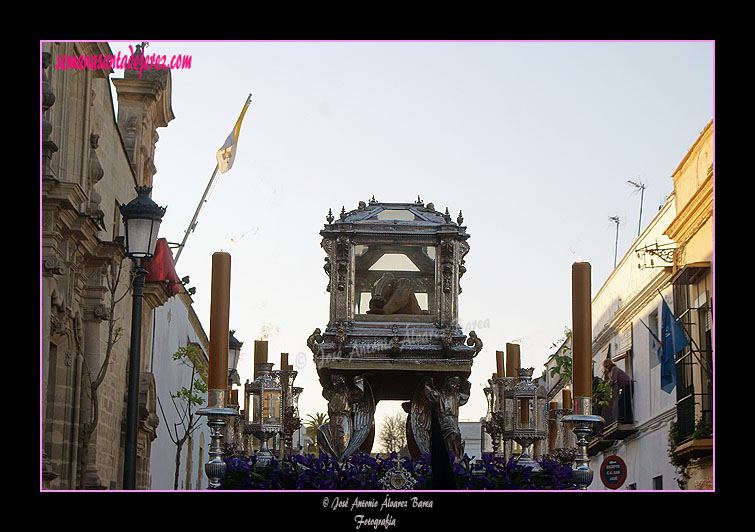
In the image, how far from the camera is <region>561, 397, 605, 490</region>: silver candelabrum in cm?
501

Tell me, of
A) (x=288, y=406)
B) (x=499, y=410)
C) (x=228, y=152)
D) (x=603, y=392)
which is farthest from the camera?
(x=603, y=392)

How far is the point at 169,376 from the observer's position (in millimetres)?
23672

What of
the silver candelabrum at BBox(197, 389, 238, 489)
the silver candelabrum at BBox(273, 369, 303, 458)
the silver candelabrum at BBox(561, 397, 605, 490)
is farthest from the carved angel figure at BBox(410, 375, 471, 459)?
the silver candelabrum at BBox(197, 389, 238, 489)

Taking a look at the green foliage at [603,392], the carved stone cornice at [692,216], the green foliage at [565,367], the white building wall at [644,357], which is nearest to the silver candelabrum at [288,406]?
the green foliage at [565,367]

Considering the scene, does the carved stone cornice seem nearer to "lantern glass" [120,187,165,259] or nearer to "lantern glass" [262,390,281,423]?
"lantern glass" [120,187,165,259]

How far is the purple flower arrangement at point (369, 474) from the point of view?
506 centimetres

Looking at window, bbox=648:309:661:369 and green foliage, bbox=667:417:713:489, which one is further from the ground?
window, bbox=648:309:661:369

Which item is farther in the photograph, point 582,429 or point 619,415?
point 619,415

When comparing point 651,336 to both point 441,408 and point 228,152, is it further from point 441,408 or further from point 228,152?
point 441,408

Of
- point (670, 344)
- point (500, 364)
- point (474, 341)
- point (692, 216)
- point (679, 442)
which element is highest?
point (692, 216)

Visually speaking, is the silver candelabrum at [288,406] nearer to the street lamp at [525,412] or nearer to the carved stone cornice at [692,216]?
the street lamp at [525,412]

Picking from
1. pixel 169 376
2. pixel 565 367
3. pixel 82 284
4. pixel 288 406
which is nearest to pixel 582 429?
pixel 288 406

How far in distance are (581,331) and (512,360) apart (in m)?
2.16

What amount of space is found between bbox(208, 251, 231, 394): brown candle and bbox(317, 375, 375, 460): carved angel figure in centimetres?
211
